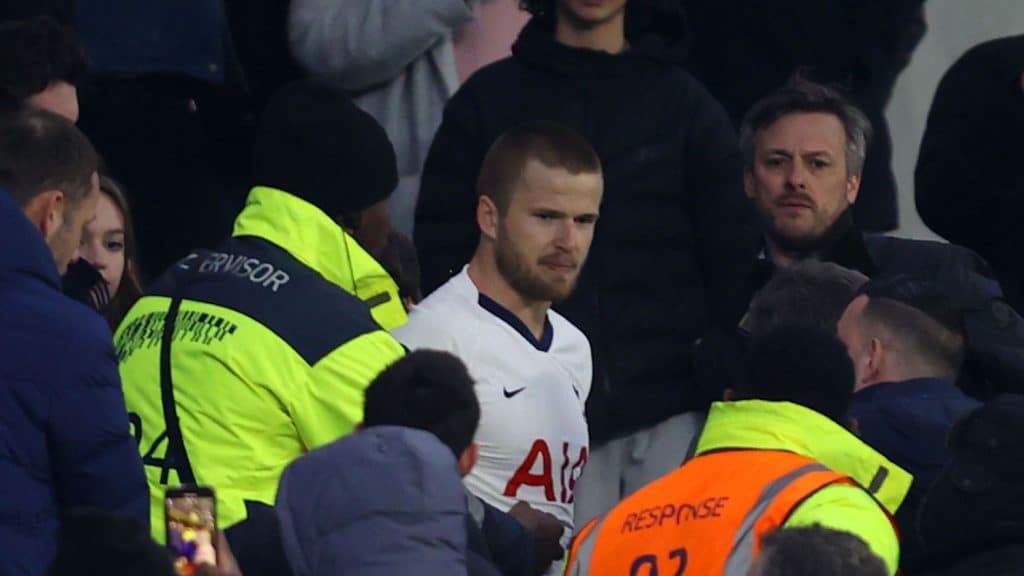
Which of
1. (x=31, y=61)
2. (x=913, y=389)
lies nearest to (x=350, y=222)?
(x=31, y=61)

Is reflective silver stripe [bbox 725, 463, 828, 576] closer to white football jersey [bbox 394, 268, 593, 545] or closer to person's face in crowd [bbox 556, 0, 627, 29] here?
white football jersey [bbox 394, 268, 593, 545]

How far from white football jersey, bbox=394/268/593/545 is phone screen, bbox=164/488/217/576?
168cm

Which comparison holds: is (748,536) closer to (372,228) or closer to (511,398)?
(511,398)

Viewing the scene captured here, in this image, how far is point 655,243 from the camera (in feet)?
26.0

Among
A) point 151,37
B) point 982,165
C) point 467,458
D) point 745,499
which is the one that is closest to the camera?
point 467,458

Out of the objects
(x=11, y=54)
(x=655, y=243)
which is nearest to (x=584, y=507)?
(x=655, y=243)

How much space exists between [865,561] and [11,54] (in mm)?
3121

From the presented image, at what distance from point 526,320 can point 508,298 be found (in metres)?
0.08

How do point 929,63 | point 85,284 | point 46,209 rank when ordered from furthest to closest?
1. point 929,63
2. point 85,284
3. point 46,209

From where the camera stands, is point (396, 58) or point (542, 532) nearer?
point (542, 532)

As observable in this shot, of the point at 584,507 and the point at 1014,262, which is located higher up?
the point at 1014,262

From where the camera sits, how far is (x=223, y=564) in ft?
17.1

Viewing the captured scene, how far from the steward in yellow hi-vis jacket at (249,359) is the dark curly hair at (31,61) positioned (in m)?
0.78

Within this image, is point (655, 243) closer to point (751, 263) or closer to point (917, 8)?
point (751, 263)
